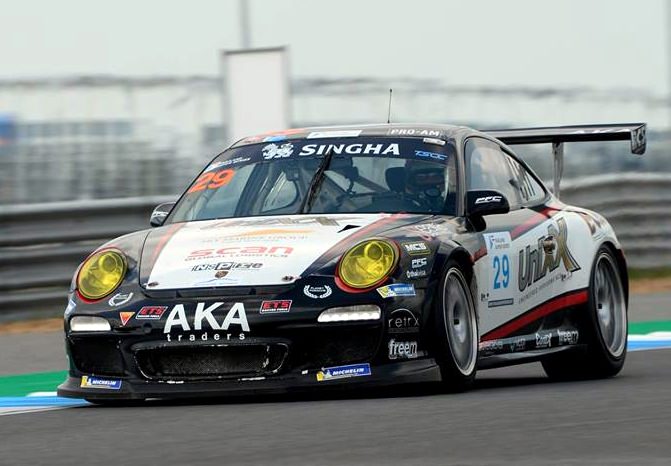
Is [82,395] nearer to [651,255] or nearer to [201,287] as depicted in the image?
[201,287]

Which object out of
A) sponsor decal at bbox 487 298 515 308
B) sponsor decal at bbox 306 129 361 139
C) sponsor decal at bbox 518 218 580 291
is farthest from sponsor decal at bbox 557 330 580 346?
sponsor decal at bbox 306 129 361 139

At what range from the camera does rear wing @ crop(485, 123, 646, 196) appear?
9.80 meters

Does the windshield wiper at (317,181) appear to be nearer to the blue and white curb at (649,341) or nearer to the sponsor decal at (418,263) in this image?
the sponsor decal at (418,263)

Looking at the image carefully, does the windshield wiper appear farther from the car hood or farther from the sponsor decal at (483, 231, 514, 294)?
the sponsor decal at (483, 231, 514, 294)

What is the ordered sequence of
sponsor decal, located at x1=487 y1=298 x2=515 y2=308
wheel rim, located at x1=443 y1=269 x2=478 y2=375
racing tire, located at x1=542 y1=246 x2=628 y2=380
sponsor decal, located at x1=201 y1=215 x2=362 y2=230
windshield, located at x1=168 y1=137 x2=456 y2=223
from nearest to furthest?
wheel rim, located at x1=443 y1=269 x2=478 y2=375 < sponsor decal, located at x1=201 y1=215 x2=362 y2=230 < sponsor decal, located at x1=487 y1=298 x2=515 y2=308 < windshield, located at x1=168 y1=137 x2=456 y2=223 < racing tire, located at x1=542 y1=246 x2=628 y2=380

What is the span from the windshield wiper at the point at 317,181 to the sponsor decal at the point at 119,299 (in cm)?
113

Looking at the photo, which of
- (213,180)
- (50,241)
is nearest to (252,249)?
(213,180)

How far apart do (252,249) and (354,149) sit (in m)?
1.20

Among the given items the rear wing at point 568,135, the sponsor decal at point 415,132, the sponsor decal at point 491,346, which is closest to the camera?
the sponsor decal at point 491,346

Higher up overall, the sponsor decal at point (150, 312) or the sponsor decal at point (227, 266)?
the sponsor decal at point (227, 266)

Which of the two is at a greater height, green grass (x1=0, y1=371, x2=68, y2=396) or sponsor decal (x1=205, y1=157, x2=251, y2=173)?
sponsor decal (x1=205, y1=157, x2=251, y2=173)

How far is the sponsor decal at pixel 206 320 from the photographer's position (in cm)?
716

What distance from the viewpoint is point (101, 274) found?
7.61 meters

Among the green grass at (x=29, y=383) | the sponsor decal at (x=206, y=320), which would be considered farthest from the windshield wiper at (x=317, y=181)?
the green grass at (x=29, y=383)
